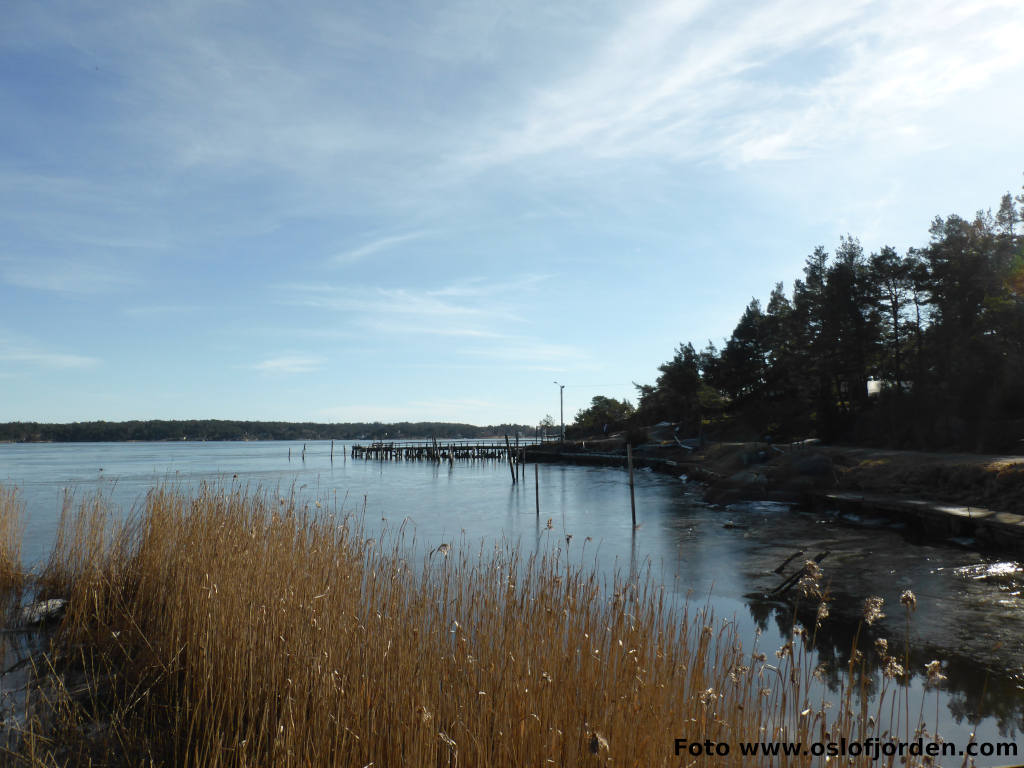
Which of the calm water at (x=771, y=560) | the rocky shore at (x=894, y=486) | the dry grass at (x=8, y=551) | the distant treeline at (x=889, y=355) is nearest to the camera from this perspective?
the calm water at (x=771, y=560)

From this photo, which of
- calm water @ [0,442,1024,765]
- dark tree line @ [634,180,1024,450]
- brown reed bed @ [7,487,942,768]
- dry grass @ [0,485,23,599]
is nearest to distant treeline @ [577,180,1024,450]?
dark tree line @ [634,180,1024,450]

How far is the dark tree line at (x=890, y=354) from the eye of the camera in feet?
82.3

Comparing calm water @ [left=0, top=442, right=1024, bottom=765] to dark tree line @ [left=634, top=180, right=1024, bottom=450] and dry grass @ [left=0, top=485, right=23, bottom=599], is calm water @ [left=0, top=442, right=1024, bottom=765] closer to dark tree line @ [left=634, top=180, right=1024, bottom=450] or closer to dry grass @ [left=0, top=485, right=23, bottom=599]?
dry grass @ [left=0, top=485, right=23, bottom=599]

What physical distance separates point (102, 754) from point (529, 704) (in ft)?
10.3

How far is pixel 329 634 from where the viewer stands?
4449 millimetres

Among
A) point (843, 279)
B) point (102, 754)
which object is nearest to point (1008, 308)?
point (843, 279)

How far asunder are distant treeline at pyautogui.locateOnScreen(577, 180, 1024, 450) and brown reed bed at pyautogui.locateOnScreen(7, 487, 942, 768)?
23.1 meters

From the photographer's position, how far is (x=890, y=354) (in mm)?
35812

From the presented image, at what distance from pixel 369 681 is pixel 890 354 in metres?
38.7

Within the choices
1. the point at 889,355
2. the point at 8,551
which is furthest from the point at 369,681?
the point at 889,355

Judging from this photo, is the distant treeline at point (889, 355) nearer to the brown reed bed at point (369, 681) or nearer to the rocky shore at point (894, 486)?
the rocky shore at point (894, 486)

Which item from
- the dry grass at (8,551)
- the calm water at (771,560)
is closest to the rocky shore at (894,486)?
the calm water at (771,560)

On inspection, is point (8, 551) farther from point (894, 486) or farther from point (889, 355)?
point (889, 355)

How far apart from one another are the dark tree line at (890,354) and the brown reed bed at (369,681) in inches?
918
